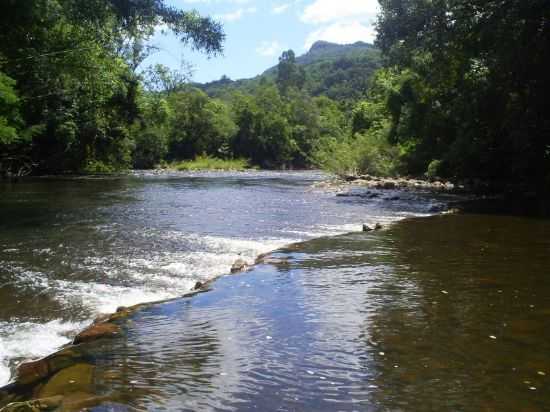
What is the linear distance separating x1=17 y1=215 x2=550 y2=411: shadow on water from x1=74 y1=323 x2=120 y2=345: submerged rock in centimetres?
17

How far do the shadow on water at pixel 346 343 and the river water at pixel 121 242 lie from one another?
99cm

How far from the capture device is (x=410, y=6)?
20875 mm

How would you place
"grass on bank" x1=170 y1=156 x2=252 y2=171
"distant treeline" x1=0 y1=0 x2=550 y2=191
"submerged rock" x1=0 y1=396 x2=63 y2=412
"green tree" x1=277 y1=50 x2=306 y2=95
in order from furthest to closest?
1. "green tree" x1=277 y1=50 x2=306 y2=95
2. "grass on bank" x1=170 y1=156 x2=252 y2=171
3. "distant treeline" x1=0 y1=0 x2=550 y2=191
4. "submerged rock" x1=0 y1=396 x2=63 y2=412

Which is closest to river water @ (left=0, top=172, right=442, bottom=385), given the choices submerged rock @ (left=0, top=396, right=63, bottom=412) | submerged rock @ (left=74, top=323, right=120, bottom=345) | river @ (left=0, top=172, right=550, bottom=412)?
river @ (left=0, top=172, right=550, bottom=412)

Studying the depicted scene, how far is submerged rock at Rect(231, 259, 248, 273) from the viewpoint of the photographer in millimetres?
8922

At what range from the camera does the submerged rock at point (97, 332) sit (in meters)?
5.55

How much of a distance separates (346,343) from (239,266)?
159 inches

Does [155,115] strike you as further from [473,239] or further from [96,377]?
[96,377]

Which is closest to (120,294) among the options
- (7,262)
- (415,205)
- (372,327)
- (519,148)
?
(7,262)

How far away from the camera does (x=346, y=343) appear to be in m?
5.30

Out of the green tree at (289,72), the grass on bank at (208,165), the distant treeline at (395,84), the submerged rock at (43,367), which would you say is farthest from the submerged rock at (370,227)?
the green tree at (289,72)

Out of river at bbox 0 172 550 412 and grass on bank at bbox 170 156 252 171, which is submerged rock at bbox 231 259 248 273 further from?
grass on bank at bbox 170 156 252 171

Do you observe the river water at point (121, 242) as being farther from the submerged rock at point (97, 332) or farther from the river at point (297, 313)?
the submerged rock at point (97, 332)

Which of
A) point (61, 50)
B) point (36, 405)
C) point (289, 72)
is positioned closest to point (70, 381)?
point (36, 405)
